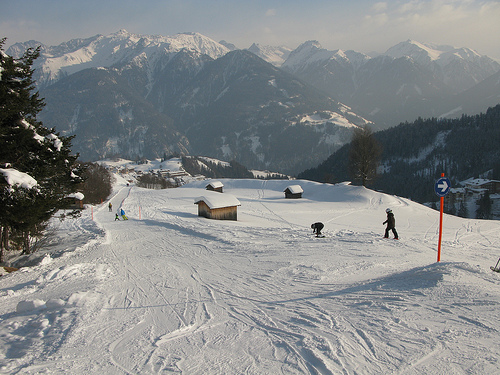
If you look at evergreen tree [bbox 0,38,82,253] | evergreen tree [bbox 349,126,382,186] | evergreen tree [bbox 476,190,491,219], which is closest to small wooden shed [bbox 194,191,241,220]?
evergreen tree [bbox 0,38,82,253]

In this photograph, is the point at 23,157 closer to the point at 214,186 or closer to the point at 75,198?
the point at 75,198

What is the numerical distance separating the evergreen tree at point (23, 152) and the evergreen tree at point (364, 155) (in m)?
49.1

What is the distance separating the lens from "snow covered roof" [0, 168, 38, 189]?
10.4 m

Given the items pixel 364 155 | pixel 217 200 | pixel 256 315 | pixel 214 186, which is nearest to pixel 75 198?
pixel 217 200

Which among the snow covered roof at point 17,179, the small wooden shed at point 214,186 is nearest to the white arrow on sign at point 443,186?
the snow covered roof at point 17,179

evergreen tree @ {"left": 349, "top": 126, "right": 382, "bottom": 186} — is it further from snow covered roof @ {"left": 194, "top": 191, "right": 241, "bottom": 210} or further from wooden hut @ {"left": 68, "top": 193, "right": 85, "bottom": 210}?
wooden hut @ {"left": 68, "top": 193, "right": 85, "bottom": 210}

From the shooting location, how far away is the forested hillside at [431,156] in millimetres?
138000

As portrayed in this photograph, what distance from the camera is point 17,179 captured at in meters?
10.6

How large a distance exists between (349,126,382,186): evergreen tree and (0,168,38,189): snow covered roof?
51.1 meters

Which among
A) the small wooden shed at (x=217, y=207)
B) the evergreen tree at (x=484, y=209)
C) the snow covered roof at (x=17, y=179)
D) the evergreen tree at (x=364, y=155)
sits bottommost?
the evergreen tree at (x=484, y=209)

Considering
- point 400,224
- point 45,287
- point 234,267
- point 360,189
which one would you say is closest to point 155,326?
point 234,267

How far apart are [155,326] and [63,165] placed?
1013 centimetres

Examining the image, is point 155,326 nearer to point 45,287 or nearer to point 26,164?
point 45,287

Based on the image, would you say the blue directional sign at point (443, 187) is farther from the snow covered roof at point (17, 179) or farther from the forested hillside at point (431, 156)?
the forested hillside at point (431, 156)
